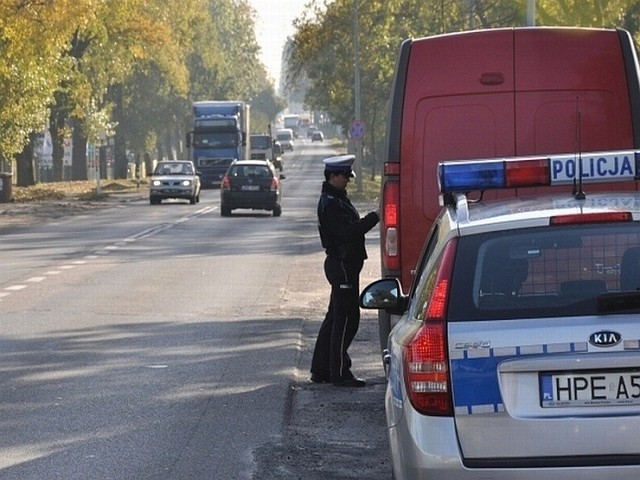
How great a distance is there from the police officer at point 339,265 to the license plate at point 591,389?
5919mm

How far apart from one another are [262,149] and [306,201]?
3489 centimetres

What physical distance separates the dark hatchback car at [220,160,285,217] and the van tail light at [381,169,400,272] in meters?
32.7

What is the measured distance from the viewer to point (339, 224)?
11.6 metres

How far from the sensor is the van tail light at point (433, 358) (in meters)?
5.59

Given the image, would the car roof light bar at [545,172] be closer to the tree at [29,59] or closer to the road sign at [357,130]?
the tree at [29,59]

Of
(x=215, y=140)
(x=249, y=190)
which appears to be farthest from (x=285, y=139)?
(x=249, y=190)

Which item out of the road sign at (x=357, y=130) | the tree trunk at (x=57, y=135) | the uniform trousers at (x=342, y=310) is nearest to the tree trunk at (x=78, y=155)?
the tree trunk at (x=57, y=135)

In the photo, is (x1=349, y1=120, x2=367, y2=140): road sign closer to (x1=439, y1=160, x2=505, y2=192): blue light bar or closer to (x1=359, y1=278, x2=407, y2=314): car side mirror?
(x1=359, y1=278, x2=407, y2=314): car side mirror

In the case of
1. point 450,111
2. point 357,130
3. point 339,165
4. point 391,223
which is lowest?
point 391,223

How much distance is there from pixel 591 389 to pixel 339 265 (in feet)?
20.8

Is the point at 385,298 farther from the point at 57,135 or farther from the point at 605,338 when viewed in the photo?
the point at 57,135

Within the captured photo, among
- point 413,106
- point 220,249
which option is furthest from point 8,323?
point 220,249

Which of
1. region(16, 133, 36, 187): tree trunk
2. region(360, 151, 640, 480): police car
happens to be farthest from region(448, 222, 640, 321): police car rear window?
region(16, 133, 36, 187): tree trunk

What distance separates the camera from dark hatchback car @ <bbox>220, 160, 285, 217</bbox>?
1702 inches
